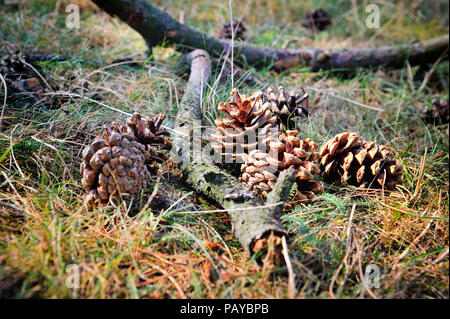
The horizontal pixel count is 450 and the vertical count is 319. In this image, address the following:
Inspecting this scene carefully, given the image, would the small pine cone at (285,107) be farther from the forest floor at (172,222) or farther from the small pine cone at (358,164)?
the small pine cone at (358,164)

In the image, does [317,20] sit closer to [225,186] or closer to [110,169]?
[225,186]

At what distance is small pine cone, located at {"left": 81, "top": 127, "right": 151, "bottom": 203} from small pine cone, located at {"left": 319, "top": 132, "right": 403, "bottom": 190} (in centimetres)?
95

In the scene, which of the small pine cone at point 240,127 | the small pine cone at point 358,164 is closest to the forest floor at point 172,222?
the small pine cone at point 358,164

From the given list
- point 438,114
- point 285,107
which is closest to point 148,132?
point 285,107

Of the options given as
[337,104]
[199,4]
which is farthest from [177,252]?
[199,4]

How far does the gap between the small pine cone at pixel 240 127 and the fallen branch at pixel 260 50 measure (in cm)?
100

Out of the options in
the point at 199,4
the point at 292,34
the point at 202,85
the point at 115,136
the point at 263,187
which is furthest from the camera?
the point at 199,4

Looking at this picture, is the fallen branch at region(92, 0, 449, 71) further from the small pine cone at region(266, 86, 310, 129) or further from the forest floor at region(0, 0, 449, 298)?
the small pine cone at region(266, 86, 310, 129)

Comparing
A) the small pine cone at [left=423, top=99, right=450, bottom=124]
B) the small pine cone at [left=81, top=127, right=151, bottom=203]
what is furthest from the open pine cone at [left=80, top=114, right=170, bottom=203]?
the small pine cone at [left=423, top=99, right=450, bottom=124]

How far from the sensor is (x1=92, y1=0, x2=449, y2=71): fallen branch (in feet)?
8.21

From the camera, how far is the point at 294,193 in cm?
152

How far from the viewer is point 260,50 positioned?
2.83 m
